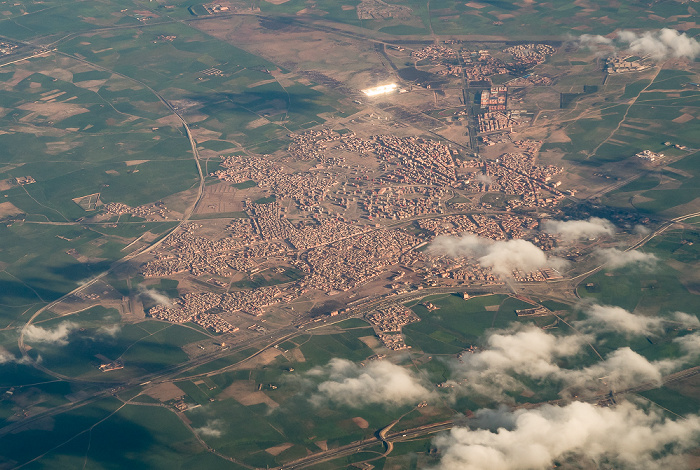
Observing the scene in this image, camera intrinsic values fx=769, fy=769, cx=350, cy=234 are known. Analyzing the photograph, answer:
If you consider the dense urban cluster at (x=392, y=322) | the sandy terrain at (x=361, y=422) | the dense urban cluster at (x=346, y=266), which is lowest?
the sandy terrain at (x=361, y=422)

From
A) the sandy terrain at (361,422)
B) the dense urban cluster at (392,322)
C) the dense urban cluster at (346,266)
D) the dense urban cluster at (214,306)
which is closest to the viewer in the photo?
the sandy terrain at (361,422)

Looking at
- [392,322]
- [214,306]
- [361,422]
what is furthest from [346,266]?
[361,422]

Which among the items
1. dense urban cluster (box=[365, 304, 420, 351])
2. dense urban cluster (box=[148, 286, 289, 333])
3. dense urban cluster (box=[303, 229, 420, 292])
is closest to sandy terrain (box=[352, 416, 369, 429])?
dense urban cluster (box=[365, 304, 420, 351])

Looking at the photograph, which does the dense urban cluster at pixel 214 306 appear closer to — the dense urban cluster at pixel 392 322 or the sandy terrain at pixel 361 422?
the dense urban cluster at pixel 392 322

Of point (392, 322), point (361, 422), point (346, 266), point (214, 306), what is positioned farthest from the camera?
point (346, 266)

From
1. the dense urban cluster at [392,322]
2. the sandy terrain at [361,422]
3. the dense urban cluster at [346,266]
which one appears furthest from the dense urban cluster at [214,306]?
the sandy terrain at [361,422]

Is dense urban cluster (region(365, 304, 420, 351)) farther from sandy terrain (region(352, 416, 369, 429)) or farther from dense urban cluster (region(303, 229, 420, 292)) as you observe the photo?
sandy terrain (region(352, 416, 369, 429))

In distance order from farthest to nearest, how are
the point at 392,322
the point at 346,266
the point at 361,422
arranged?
the point at 346,266, the point at 392,322, the point at 361,422

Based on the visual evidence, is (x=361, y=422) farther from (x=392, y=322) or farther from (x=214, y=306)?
(x=214, y=306)

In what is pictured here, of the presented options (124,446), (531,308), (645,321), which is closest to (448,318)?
(531,308)

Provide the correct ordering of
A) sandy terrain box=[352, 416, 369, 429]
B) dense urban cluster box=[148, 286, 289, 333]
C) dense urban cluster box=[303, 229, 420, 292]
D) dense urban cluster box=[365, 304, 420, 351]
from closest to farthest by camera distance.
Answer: sandy terrain box=[352, 416, 369, 429], dense urban cluster box=[365, 304, 420, 351], dense urban cluster box=[148, 286, 289, 333], dense urban cluster box=[303, 229, 420, 292]

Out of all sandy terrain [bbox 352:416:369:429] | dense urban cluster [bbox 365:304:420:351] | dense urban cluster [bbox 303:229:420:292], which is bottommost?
sandy terrain [bbox 352:416:369:429]
